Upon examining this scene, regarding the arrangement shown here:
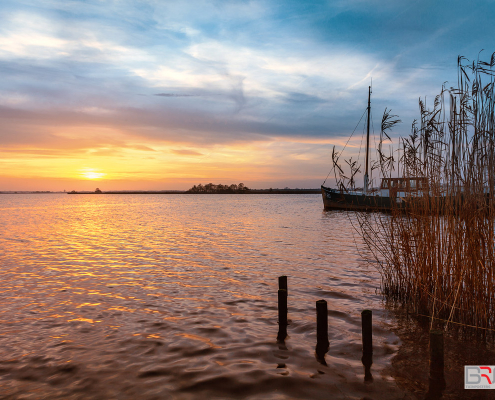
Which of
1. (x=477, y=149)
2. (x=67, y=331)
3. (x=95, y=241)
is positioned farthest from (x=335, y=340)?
(x=95, y=241)

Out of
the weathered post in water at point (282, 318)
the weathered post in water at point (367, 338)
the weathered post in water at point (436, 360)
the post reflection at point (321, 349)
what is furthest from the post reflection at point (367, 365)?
the weathered post in water at point (282, 318)

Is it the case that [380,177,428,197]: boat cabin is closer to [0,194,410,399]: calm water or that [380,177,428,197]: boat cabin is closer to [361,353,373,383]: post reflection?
[0,194,410,399]: calm water

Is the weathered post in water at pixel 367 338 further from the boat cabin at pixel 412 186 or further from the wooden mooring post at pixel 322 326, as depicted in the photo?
the boat cabin at pixel 412 186

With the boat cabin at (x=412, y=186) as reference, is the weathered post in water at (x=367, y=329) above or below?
below

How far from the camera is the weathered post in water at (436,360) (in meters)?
4.27

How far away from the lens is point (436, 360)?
14.6ft

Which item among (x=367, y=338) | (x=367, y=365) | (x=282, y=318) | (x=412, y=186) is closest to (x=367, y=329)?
(x=367, y=338)

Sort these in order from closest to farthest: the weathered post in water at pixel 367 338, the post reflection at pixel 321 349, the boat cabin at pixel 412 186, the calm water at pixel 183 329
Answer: the calm water at pixel 183 329, the weathered post in water at pixel 367 338, the post reflection at pixel 321 349, the boat cabin at pixel 412 186

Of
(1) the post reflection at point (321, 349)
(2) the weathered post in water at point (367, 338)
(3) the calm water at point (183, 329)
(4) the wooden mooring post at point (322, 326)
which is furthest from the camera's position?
(1) the post reflection at point (321, 349)

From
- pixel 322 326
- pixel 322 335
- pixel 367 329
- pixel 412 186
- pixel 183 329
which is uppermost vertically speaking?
pixel 412 186

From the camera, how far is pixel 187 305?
27.5 ft

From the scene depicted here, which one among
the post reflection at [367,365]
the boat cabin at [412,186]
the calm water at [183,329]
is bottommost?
the calm water at [183,329]

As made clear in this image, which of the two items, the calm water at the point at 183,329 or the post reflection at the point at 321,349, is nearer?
the calm water at the point at 183,329

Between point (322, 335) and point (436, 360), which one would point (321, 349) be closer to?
point (322, 335)
